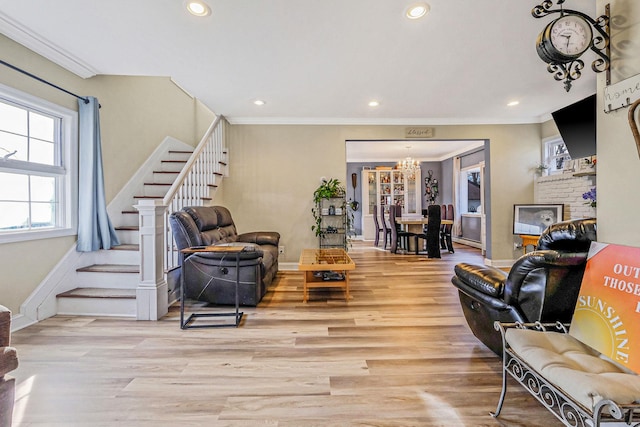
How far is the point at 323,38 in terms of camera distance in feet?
8.30

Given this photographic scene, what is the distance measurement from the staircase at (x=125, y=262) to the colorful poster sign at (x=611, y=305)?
3.30 metres

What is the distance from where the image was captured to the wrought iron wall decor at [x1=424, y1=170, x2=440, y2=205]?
898 cm

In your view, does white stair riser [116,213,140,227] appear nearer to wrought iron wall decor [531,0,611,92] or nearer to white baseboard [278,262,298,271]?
white baseboard [278,262,298,271]

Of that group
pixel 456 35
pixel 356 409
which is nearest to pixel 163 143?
pixel 456 35

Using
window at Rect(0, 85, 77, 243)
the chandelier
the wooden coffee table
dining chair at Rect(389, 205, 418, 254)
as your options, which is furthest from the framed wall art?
window at Rect(0, 85, 77, 243)

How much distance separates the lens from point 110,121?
3.73 m

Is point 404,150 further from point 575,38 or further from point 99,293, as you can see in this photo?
point 99,293

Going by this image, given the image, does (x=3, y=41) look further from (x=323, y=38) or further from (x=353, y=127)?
(x=353, y=127)

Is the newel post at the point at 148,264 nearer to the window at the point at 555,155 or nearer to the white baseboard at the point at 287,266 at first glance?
the white baseboard at the point at 287,266

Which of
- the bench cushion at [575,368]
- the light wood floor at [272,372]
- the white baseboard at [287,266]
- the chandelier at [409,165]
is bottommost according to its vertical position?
the light wood floor at [272,372]

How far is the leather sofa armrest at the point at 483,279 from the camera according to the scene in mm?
1847

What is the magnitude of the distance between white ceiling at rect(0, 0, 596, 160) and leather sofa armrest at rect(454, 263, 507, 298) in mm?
2004

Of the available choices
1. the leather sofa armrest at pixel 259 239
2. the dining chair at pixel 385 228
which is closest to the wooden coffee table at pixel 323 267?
the leather sofa armrest at pixel 259 239

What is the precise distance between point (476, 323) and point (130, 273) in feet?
11.0
